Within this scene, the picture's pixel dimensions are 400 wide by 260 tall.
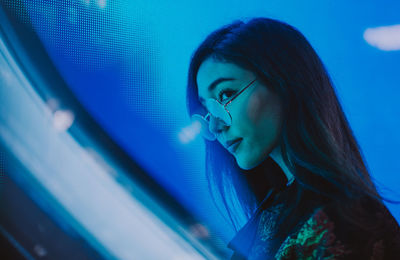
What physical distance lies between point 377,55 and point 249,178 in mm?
536

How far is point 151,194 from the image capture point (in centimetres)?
87

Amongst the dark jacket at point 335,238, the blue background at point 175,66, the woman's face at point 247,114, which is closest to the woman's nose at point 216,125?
the woman's face at point 247,114

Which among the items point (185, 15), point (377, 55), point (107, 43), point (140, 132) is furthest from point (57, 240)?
point (377, 55)

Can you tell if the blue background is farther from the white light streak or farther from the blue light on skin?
the blue light on skin

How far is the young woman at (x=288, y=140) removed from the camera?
0.62 m

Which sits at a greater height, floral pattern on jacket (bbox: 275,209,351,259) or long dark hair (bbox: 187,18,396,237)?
long dark hair (bbox: 187,18,396,237)

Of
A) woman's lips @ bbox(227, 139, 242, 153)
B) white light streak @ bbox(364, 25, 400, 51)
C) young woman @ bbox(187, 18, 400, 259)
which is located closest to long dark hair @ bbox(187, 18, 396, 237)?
young woman @ bbox(187, 18, 400, 259)

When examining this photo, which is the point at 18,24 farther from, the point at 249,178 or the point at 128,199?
the point at 249,178

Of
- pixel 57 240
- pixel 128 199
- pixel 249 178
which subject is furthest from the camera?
pixel 249 178

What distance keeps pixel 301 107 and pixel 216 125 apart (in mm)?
212

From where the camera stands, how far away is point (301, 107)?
746 millimetres

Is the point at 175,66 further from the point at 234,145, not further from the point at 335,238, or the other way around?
the point at 335,238

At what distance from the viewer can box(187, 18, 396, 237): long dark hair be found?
2.27 feet

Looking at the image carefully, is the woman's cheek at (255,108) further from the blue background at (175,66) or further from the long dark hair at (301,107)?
the blue background at (175,66)
